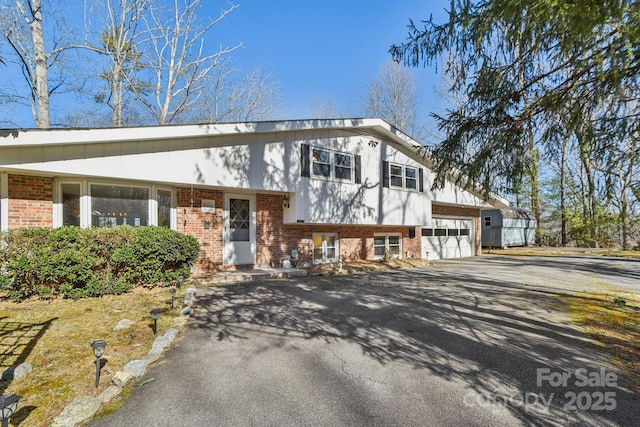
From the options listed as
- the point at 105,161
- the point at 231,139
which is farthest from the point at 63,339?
the point at 231,139

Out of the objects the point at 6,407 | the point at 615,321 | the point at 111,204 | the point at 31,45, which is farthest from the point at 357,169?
the point at 31,45

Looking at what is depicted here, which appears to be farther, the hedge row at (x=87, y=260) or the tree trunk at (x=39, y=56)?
the tree trunk at (x=39, y=56)

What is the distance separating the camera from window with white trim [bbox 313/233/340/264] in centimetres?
1151

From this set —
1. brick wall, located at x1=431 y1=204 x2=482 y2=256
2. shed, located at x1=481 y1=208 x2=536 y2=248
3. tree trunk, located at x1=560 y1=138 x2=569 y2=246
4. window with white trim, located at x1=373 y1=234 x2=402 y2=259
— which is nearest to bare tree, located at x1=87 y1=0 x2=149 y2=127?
window with white trim, located at x1=373 y1=234 x2=402 y2=259

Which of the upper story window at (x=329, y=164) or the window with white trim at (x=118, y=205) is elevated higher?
the upper story window at (x=329, y=164)

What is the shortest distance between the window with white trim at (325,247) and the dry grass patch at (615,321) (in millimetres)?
7129

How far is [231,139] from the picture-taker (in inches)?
344

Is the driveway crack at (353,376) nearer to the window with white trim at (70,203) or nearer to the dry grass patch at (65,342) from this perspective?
the dry grass patch at (65,342)

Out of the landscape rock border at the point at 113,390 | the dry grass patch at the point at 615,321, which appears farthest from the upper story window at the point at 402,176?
the landscape rock border at the point at 113,390

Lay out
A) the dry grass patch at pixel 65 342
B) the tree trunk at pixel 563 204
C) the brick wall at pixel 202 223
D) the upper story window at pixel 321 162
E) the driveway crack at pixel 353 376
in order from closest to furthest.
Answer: the dry grass patch at pixel 65 342 → the driveway crack at pixel 353 376 → the brick wall at pixel 202 223 → the upper story window at pixel 321 162 → the tree trunk at pixel 563 204

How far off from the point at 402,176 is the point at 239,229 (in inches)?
280

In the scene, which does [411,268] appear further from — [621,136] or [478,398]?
[478,398]

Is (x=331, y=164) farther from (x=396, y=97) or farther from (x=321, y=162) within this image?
(x=396, y=97)

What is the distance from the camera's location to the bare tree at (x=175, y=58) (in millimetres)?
15820
